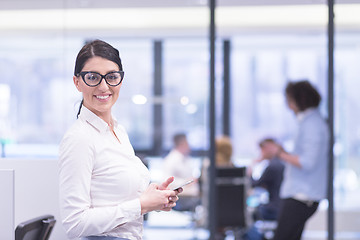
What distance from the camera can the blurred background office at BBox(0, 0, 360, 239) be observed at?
4.69 m

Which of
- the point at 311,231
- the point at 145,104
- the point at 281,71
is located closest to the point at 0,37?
the point at 145,104

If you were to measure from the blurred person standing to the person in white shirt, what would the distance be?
237 centimetres

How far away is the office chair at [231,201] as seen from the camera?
5367 millimetres

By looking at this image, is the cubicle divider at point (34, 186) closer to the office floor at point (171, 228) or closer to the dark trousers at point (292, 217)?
the dark trousers at point (292, 217)

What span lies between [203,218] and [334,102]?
63.0 inches

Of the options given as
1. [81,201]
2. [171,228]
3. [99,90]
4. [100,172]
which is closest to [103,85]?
[99,90]

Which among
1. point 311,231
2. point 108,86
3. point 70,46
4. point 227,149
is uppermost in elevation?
point 70,46

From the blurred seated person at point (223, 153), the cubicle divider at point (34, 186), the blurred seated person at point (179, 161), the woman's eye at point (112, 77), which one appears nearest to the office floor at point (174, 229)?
the blurred seated person at point (179, 161)

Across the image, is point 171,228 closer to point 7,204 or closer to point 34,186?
point 34,186

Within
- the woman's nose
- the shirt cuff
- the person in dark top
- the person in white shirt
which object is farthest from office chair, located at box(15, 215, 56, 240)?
the person in dark top

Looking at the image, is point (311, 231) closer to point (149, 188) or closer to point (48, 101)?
point (48, 101)

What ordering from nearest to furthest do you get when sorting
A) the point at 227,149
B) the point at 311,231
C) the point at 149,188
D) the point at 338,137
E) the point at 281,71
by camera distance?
the point at 149,188 < the point at 338,137 < the point at 227,149 < the point at 311,231 < the point at 281,71

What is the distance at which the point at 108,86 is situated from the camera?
1.96m

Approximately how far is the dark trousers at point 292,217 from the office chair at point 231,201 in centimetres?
120
